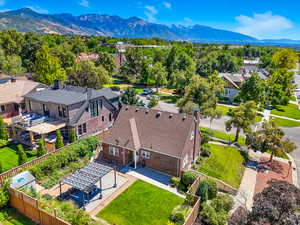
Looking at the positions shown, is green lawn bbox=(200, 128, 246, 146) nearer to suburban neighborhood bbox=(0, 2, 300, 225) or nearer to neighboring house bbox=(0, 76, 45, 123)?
suburban neighborhood bbox=(0, 2, 300, 225)

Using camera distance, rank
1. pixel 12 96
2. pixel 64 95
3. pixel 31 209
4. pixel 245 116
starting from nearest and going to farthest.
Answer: pixel 31 209, pixel 64 95, pixel 245 116, pixel 12 96

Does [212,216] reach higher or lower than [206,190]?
lower

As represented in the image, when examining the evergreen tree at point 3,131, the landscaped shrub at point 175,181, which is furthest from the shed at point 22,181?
the evergreen tree at point 3,131

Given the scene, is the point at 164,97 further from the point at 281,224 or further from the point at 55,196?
the point at 281,224

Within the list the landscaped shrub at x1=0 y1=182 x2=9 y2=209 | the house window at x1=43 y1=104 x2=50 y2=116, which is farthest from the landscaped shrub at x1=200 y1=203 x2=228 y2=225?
the house window at x1=43 y1=104 x2=50 y2=116

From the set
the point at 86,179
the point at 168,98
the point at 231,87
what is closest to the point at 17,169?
the point at 86,179

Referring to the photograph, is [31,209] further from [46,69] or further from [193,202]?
[46,69]
